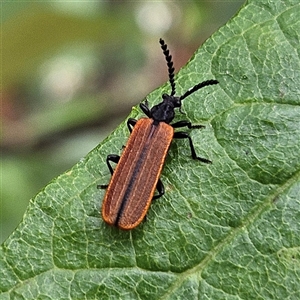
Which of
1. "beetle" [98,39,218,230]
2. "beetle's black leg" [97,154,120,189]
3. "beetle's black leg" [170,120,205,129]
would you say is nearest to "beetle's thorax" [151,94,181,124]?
"beetle" [98,39,218,230]

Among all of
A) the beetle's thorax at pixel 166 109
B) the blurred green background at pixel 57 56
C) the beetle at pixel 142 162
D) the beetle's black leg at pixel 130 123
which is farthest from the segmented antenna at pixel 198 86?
the blurred green background at pixel 57 56

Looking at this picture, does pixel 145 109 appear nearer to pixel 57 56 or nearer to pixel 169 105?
pixel 169 105

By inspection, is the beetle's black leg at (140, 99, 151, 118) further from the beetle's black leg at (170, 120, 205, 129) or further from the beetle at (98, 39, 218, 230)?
the beetle's black leg at (170, 120, 205, 129)

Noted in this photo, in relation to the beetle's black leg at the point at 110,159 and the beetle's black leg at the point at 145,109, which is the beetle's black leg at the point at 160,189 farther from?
the beetle's black leg at the point at 145,109

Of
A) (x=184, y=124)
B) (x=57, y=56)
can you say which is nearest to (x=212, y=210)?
(x=184, y=124)

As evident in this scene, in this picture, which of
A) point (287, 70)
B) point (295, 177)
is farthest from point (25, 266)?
point (287, 70)

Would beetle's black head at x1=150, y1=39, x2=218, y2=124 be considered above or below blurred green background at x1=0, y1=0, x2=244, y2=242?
below

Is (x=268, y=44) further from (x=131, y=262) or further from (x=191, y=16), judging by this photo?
(x=191, y=16)
